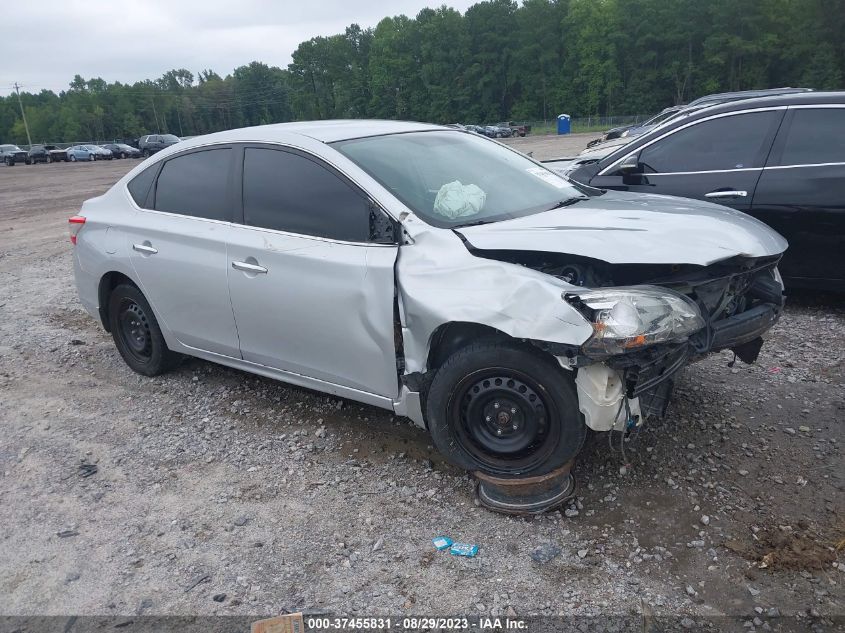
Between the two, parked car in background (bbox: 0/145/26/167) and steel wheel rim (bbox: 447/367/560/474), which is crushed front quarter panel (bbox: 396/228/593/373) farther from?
parked car in background (bbox: 0/145/26/167)

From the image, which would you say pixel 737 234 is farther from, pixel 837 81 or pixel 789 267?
pixel 837 81

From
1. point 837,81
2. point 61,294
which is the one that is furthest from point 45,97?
point 61,294

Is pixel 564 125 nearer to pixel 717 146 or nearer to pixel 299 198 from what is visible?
pixel 717 146

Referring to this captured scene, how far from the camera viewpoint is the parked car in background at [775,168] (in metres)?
5.10

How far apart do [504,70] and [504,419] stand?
316ft

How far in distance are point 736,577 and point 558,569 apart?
699 millimetres

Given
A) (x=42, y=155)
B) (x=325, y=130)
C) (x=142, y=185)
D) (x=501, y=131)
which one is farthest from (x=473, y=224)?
(x=501, y=131)

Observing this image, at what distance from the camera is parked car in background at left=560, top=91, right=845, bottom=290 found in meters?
5.10

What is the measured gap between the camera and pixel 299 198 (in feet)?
12.6

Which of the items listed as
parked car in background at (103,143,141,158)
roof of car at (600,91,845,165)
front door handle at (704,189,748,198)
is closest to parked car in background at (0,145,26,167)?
parked car in background at (103,143,141,158)

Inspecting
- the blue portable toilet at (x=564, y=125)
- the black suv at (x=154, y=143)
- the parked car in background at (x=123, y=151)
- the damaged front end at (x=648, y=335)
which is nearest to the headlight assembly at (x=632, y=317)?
the damaged front end at (x=648, y=335)

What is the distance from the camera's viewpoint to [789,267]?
526cm

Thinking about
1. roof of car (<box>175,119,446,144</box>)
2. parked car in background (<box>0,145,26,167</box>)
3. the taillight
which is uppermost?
roof of car (<box>175,119,446,144</box>)

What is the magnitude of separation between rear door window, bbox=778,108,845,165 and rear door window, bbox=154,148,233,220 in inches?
167
